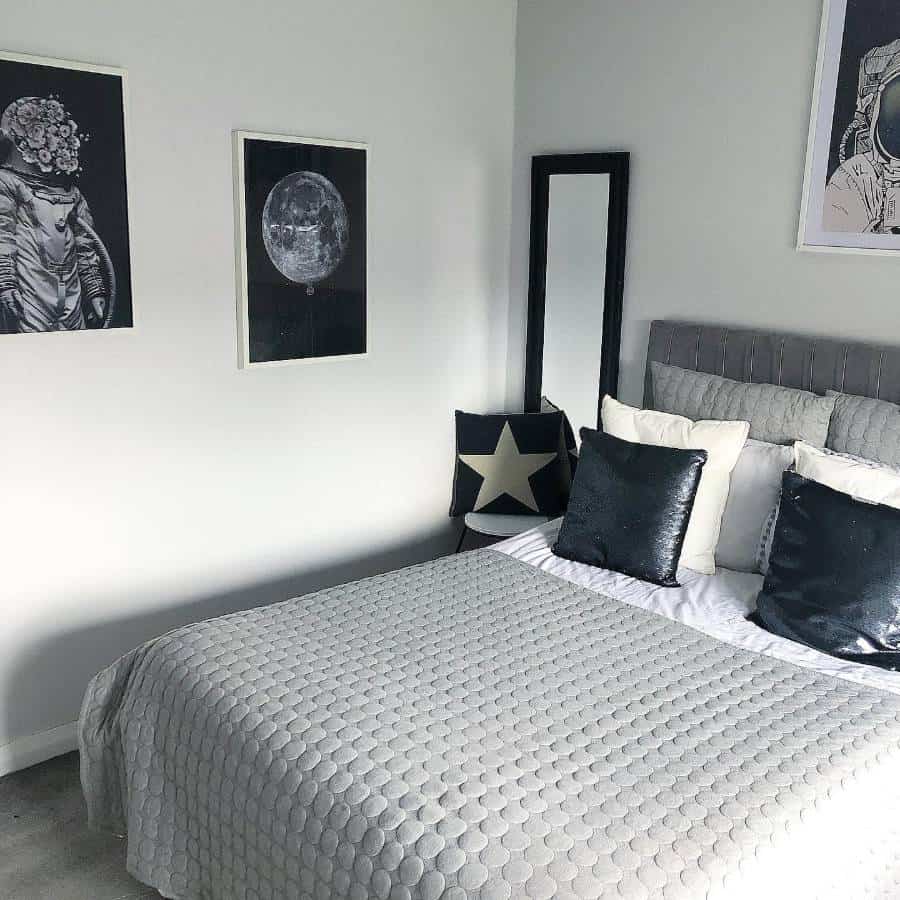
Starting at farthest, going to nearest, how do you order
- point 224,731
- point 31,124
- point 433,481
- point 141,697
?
point 433,481 → point 31,124 → point 141,697 → point 224,731

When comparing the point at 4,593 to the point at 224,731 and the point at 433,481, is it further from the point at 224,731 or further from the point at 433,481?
the point at 433,481

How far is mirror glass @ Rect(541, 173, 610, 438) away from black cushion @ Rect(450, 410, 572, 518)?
0.13 metres

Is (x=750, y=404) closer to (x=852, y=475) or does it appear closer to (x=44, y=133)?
(x=852, y=475)

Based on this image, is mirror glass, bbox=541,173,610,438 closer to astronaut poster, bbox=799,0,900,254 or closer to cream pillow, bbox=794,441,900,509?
astronaut poster, bbox=799,0,900,254

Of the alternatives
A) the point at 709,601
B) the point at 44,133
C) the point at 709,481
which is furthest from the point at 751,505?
the point at 44,133

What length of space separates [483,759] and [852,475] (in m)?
1.26

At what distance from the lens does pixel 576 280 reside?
3.60 metres

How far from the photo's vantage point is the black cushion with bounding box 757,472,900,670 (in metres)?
2.27

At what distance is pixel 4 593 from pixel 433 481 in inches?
64.2

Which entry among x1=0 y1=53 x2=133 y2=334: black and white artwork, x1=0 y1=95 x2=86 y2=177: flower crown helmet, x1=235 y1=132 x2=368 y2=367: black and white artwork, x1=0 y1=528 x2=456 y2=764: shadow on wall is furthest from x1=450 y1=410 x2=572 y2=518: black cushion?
x1=0 y1=95 x2=86 y2=177: flower crown helmet

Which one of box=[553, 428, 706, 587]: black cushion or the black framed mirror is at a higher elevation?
the black framed mirror

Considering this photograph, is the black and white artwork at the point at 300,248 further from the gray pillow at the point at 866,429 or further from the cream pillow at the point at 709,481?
the gray pillow at the point at 866,429

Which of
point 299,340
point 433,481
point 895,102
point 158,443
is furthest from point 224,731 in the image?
point 895,102

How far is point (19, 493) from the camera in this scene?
8.75 ft
